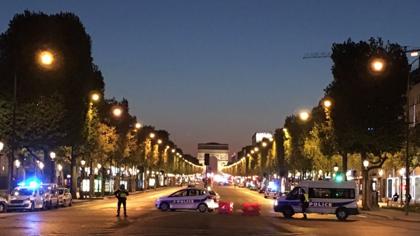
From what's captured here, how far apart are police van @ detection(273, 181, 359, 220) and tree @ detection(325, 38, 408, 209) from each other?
16.5 metres

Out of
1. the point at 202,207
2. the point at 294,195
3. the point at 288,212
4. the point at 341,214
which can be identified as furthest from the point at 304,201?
the point at 202,207

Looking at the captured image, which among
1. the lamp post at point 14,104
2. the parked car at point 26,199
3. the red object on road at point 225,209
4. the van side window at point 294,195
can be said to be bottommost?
the red object on road at point 225,209

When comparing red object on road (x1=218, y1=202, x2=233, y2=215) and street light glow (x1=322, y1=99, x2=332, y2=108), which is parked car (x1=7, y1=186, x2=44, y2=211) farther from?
street light glow (x1=322, y1=99, x2=332, y2=108)

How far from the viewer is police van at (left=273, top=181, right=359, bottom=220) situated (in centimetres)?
4581

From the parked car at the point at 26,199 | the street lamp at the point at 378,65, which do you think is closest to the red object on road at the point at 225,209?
the parked car at the point at 26,199

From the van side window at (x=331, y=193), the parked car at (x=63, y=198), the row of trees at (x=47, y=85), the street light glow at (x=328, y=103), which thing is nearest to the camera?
the van side window at (x=331, y=193)

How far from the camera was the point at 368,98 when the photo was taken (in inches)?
2512

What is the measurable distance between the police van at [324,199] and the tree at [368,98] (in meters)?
16.5

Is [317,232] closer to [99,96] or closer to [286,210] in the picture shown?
[286,210]

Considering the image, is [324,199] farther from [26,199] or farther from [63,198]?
[63,198]

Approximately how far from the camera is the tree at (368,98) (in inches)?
2488

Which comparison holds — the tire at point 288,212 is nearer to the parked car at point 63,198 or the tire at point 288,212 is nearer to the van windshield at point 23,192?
the van windshield at point 23,192

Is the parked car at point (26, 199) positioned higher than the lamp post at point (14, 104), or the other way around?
the lamp post at point (14, 104)

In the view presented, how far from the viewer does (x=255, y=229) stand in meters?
32.1
